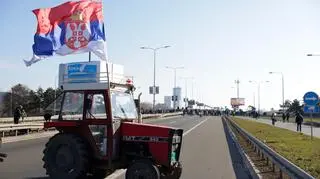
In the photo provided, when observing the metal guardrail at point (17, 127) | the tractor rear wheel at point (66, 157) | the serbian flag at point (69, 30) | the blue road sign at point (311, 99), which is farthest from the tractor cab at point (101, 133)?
the blue road sign at point (311, 99)

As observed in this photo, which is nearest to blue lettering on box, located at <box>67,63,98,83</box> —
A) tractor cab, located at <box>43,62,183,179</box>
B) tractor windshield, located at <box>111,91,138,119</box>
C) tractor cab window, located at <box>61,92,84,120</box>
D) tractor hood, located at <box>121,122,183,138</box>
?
tractor cab, located at <box>43,62,183,179</box>

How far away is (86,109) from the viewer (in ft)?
39.2

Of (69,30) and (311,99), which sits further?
(311,99)

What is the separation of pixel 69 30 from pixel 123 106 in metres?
2.39

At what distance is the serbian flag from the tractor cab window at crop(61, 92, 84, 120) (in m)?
1.12

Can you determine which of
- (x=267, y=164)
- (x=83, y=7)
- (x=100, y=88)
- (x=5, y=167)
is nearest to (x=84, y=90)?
(x=100, y=88)

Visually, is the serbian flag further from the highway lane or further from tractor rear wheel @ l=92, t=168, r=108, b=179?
the highway lane

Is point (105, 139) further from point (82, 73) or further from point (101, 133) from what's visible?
point (82, 73)

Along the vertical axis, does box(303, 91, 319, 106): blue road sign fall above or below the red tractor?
above

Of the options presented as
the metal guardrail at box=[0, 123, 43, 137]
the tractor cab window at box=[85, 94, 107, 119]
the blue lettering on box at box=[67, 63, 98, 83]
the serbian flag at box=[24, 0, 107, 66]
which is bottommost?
the metal guardrail at box=[0, 123, 43, 137]

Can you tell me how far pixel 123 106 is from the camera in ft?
40.0

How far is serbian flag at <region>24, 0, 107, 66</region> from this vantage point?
12.6m

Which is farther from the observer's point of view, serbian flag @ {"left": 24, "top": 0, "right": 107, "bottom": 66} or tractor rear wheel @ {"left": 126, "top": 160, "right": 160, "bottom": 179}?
serbian flag @ {"left": 24, "top": 0, "right": 107, "bottom": 66}

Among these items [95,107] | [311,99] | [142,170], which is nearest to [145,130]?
[142,170]
